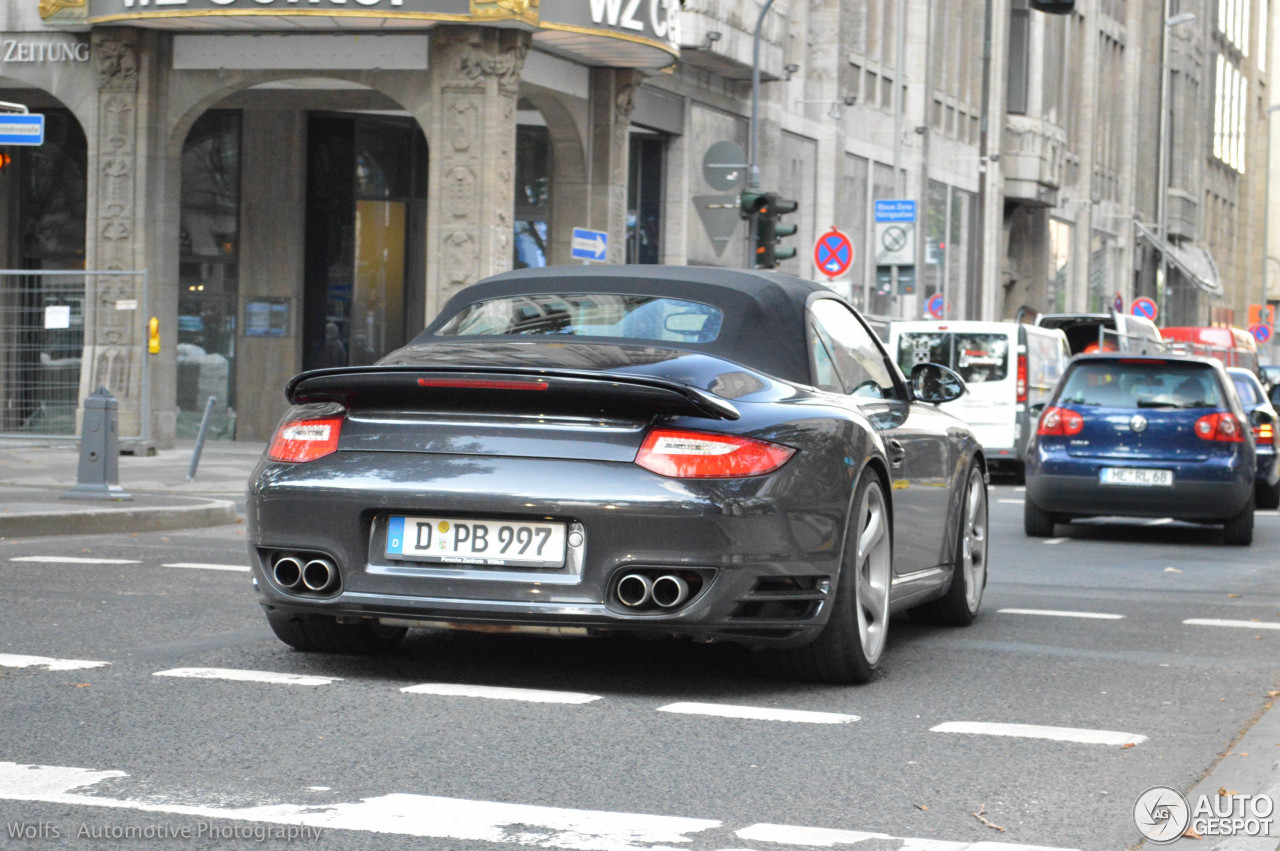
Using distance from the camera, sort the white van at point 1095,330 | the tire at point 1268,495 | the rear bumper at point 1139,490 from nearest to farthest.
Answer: the rear bumper at point 1139,490 → the tire at point 1268,495 → the white van at point 1095,330

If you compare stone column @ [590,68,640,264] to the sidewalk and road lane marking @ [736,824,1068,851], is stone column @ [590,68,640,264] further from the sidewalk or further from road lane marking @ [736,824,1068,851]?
road lane marking @ [736,824,1068,851]

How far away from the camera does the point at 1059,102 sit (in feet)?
196

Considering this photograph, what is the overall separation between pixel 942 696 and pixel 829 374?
1.32 metres

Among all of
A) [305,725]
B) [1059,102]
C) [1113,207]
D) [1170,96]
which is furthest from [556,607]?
[1170,96]

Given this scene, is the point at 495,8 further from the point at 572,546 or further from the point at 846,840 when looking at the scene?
the point at 846,840

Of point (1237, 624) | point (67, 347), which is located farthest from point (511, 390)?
point (67, 347)

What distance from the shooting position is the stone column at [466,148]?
72.6 ft

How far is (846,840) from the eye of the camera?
14.5 feet

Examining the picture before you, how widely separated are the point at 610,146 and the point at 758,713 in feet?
65.3

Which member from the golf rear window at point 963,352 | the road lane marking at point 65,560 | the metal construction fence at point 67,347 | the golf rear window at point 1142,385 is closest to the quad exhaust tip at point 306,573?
the road lane marking at point 65,560

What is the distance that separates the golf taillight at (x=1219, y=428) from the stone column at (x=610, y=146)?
11.5m

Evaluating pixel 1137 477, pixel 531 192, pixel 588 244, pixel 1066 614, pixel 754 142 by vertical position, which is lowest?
pixel 1066 614

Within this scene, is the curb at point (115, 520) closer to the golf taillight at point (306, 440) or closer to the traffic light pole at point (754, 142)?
the golf taillight at point (306, 440)

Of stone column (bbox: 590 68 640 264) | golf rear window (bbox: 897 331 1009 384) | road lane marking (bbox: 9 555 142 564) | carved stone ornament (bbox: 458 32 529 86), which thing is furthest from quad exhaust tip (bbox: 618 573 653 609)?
stone column (bbox: 590 68 640 264)
